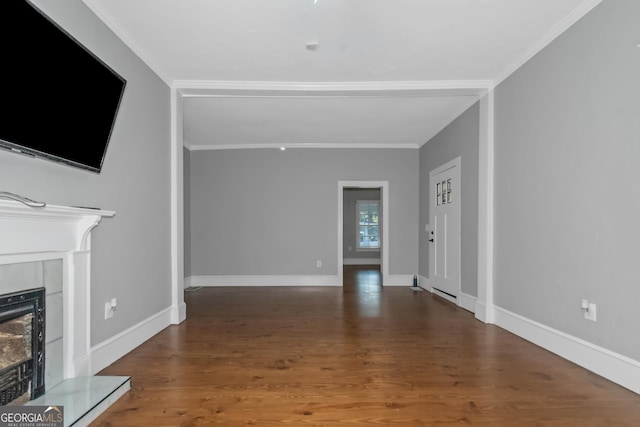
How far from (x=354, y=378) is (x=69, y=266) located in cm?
199

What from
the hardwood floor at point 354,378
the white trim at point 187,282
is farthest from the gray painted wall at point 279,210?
the hardwood floor at point 354,378

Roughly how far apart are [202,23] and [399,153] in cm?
437

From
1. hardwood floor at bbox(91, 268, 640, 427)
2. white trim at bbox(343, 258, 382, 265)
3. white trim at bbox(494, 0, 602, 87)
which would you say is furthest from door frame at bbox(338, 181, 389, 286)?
white trim at bbox(343, 258, 382, 265)

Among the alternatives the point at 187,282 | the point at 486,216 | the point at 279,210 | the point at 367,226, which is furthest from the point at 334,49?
the point at 367,226

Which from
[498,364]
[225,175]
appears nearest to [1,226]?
[498,364]

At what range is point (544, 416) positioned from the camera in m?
1.82

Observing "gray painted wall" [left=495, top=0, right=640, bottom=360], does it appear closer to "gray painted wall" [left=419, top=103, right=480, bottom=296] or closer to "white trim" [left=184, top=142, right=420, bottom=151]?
"gray painted wall" [left=419, top=103, right=480, bottom=296]

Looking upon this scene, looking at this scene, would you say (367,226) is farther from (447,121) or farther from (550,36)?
(550,36)

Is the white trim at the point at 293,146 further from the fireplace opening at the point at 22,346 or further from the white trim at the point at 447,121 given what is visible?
the fireplace opening at the point at 22,346

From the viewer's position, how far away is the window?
33.0 feet

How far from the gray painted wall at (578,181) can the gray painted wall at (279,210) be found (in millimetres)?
2788

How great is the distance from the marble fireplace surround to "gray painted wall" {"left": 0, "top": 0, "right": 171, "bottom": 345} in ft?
0.59

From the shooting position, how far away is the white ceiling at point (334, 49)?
94.7 inches

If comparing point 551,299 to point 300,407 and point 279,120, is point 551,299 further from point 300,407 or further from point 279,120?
point 279,120
